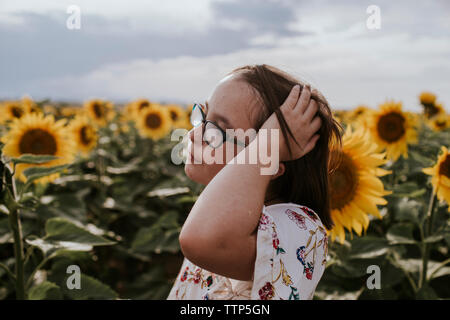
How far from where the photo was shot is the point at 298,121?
126 centimetres

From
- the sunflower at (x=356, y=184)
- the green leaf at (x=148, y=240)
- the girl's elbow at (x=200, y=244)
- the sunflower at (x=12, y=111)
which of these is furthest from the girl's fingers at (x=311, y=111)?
the sunflower at (x=12, y=111)

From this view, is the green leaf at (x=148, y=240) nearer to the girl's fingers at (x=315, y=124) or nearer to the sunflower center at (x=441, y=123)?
the girl's fingers at (x=315, y=124)

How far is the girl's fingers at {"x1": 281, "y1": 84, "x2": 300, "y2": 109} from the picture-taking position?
1280mm

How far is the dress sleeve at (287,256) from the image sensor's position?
3.70 feet

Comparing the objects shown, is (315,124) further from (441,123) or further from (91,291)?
(441,123)

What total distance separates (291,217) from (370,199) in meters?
1.06

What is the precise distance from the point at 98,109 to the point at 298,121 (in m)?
6.27

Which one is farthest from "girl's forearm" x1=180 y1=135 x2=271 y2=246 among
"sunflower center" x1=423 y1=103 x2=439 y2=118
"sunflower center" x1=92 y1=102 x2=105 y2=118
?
"sunflower center" x1=92 y1=102 x2=105 y2=118

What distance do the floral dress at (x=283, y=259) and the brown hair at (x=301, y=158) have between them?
15cm

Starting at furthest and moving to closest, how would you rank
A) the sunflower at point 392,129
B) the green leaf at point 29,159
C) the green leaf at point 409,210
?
the sunflower at point 392,129 → the green leaf at point 409,210 → the green leaf at point 29,159
